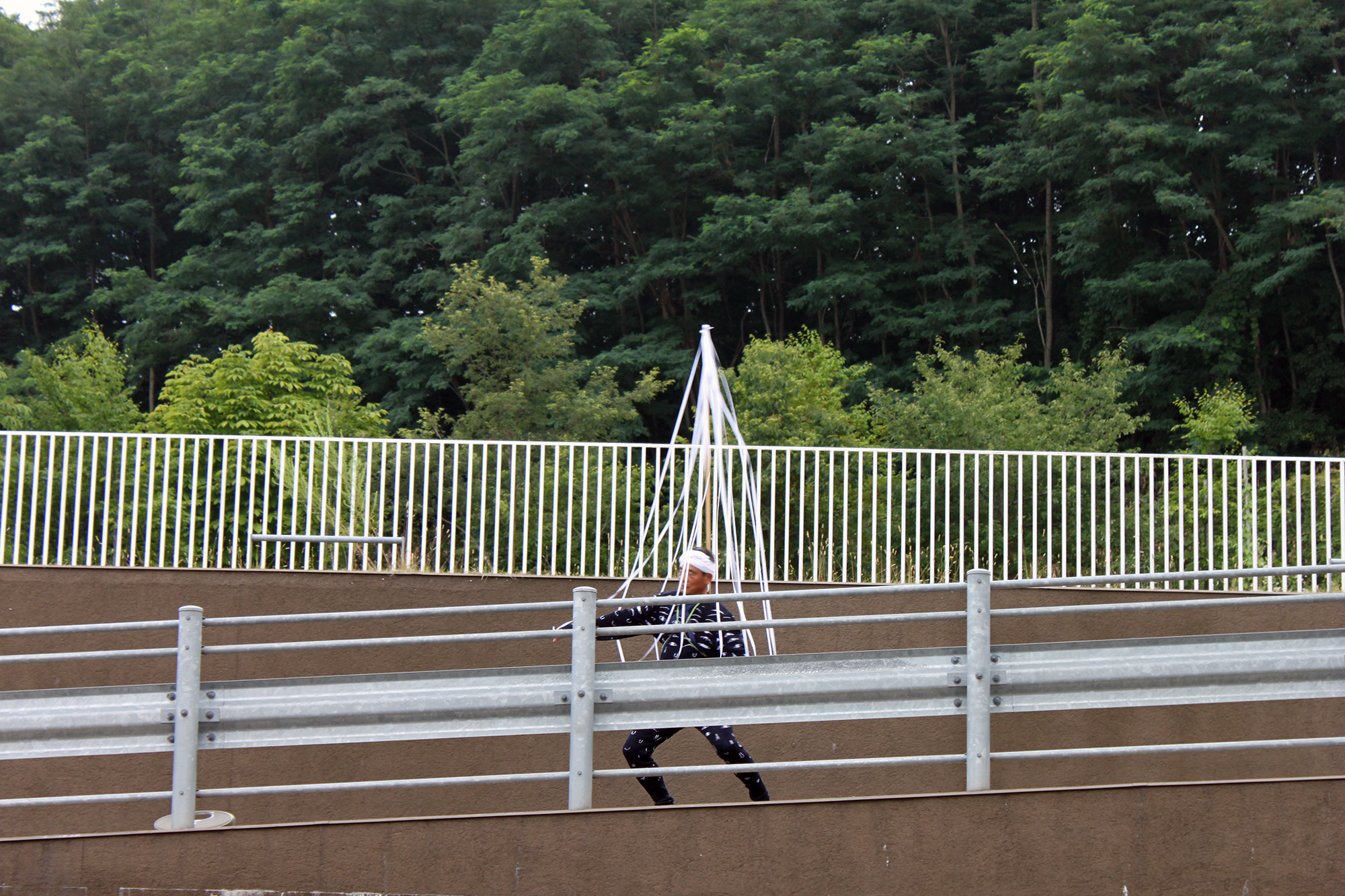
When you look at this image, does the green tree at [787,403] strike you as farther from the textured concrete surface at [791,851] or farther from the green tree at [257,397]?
the textured concrete surface at [791,851]

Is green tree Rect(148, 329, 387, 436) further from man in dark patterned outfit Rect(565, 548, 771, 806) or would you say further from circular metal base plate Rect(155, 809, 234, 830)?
circular metal base plate Rect(155, 809, 234, 830)

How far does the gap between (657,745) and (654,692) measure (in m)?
0.80

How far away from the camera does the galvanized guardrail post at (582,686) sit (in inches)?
191

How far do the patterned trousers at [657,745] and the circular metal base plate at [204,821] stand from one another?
70.9 inches

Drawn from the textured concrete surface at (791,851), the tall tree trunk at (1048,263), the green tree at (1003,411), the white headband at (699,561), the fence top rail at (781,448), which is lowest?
the textured concrete surface at (791,851)

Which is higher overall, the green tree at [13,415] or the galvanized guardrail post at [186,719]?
the green tree at [13,415]

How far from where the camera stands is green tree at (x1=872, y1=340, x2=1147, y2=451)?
1538 cm

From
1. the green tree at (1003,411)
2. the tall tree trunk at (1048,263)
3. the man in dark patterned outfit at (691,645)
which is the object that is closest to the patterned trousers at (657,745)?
the man in dark patterned outfit at (691,645)

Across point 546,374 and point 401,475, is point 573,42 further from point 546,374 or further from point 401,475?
point 401,475

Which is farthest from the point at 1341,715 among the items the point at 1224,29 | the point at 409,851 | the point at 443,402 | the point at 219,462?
the point at 443,402

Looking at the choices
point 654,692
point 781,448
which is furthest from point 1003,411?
point 654,692

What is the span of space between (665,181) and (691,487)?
2047 cm

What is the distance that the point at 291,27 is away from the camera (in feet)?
114

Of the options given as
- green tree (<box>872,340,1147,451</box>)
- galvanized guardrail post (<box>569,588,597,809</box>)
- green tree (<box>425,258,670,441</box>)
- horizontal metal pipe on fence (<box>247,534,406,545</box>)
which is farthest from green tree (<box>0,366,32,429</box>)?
galvanized guardrail post (<box>569,588,597,809</box>)
